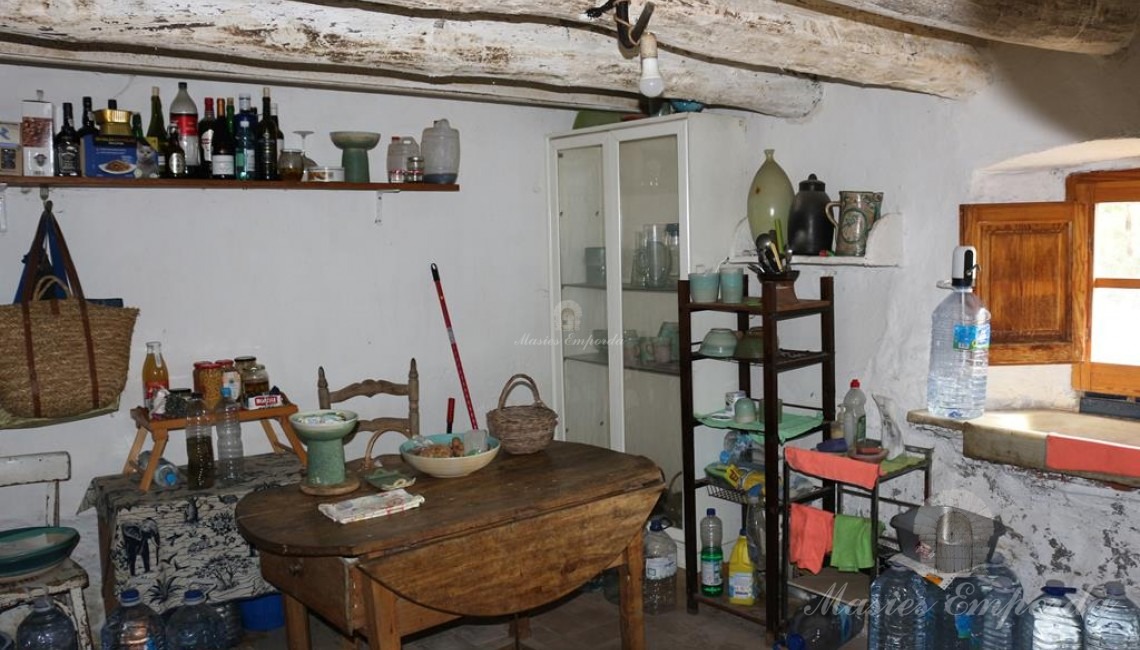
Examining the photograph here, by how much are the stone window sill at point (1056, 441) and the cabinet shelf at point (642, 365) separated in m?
1.05

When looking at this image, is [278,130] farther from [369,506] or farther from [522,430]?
[369,506]

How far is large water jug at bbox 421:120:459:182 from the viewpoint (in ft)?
13.1

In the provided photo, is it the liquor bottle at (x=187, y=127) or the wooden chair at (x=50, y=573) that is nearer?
the wooden chair at (x=50, y=573)

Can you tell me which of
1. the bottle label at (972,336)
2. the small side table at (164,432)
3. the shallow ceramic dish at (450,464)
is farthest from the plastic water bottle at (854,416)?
the small side table at (164,432)

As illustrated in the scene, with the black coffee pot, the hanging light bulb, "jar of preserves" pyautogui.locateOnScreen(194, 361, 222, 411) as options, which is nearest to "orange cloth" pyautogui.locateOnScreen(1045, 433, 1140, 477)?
the black coffee pot

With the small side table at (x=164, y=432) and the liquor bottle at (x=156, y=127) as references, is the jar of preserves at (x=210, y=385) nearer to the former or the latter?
the small side table at (x=164, y=432)

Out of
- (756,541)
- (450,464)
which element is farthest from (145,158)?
(756,541)

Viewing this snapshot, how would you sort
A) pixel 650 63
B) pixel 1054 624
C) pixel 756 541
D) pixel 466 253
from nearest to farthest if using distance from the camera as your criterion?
pixel 650 63
pixel 1054 624
pixel 756 541
pixel 466 253

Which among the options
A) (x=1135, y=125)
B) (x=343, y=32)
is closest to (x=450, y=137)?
(x=343, y=32)

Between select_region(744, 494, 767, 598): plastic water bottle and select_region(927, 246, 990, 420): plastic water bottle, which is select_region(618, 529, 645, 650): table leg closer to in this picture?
select_region(744, 494, 767, 598): plastic water bottle

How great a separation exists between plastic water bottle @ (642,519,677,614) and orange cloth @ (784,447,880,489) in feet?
2.26

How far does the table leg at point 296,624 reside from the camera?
2754 millimetres

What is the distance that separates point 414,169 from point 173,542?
1784 mm

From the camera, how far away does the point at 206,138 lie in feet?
11.3
